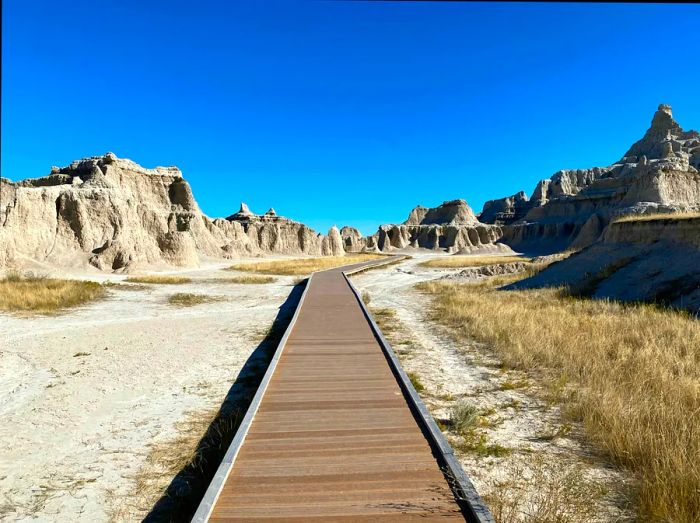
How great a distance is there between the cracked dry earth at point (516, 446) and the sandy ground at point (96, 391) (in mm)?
3791

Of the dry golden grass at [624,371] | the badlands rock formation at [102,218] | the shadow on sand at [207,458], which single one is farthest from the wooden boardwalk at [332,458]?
the badlands rock formation at [102,218]

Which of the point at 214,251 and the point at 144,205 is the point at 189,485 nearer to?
the point at 144,205

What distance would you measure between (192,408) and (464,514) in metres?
4.74

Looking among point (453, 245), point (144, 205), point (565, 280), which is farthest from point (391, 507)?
point (453, 245)

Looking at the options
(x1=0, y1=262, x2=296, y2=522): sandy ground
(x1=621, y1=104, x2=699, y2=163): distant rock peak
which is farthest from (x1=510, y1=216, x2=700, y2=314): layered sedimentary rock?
(x1=621, y1=104, x2=699, y2=163): distant rock peak

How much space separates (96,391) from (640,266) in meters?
18.4

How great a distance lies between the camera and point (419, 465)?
12.1 ft

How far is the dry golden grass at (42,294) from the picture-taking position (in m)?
14.7

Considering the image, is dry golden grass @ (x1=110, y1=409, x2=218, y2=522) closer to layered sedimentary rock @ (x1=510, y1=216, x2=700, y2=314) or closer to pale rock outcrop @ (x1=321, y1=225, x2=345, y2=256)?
layered sedimentary rock @ (x1=510, y1=216, x2=700, y2=314)

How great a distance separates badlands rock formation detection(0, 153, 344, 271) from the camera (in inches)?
1037

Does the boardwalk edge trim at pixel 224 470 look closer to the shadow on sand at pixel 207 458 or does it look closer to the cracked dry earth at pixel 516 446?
the shadow on sand at pixel 207 458

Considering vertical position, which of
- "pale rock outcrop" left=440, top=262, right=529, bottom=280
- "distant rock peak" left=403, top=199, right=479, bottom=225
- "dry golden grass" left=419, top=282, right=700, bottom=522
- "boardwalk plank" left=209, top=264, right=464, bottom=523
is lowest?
"dry golden grass" left=419, top=282, right=700, bottom=522

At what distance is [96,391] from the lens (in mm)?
7055

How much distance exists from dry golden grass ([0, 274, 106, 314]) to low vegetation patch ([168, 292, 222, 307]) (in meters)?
3.50
